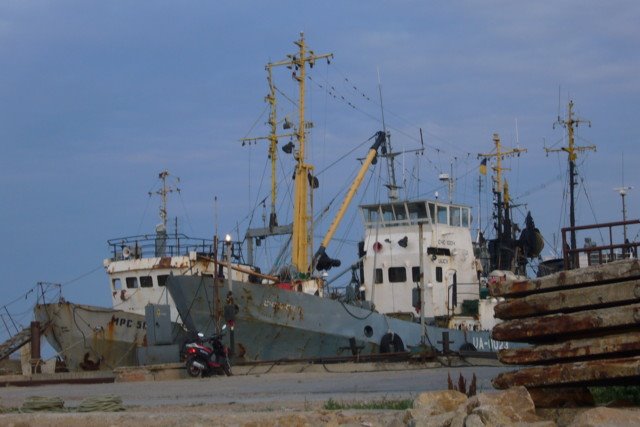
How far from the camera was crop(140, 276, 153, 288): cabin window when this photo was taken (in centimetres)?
3077

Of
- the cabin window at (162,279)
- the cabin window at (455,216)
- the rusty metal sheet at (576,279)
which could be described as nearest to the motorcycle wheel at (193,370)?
the cabin window at (162,279)

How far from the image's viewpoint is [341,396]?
13086mm

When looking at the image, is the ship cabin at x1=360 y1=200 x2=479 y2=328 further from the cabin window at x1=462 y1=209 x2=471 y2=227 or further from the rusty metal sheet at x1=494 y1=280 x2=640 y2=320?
the rusty metal sheet at x1=494 y1=280 x2=640 y2=320

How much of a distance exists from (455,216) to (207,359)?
11732 millimetres

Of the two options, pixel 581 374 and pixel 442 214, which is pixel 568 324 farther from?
pixel 442 214

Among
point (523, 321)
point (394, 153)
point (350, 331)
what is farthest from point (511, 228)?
point (523, 321)

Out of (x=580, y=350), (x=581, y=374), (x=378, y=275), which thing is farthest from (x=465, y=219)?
(x=581, y=374)

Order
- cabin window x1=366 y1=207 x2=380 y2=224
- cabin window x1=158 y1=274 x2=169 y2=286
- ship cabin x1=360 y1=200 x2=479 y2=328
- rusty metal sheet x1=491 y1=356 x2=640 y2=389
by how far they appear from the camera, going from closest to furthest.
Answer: rusty metal sheet x1=491 y1=356 x2=640 y2=389 → ship cabin x1=360 y1=200 x2=479 y2=328 → cabin window x1=158 y1=274 x2=169 y2=286 → cabin window x1=366 y1=207 x2=380 y2=224

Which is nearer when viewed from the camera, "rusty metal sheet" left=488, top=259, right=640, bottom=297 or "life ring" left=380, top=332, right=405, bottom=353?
"rusty metal sheet" left=488, top=259, right=640, bottom=297

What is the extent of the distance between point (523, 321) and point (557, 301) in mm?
353

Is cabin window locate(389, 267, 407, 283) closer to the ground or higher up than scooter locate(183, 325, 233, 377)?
higher up

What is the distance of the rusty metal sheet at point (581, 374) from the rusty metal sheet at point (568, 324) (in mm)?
267

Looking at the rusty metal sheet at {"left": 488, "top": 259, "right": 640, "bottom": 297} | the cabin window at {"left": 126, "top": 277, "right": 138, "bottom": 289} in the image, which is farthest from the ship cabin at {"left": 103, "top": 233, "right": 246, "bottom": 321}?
the rusty metal sheet at {"left": 488, "top": 259, "right": 640, "bottom": 297}

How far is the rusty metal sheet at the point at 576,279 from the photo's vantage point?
847 cm
